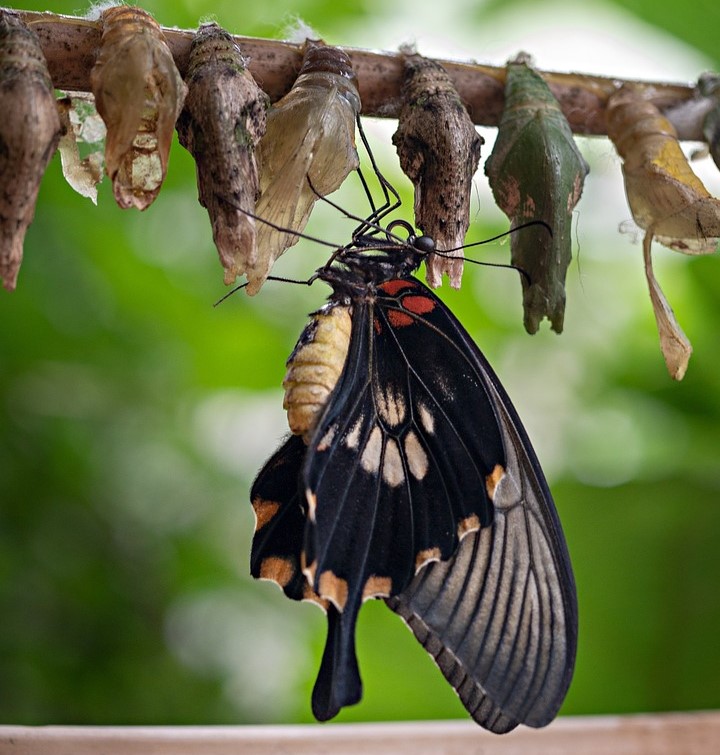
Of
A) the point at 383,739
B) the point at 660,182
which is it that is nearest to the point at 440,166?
the point at 660,182

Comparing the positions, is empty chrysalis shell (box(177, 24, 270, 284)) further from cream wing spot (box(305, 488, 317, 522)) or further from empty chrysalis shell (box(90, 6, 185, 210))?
cream wing spot (box(305, 488, 317, 522))

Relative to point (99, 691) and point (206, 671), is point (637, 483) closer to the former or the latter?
point (206, 671)

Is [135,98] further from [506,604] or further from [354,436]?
[506,604]

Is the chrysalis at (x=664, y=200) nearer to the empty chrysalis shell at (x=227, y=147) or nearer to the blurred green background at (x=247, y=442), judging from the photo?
the empty chrysalis shell at (x=227, y=147)

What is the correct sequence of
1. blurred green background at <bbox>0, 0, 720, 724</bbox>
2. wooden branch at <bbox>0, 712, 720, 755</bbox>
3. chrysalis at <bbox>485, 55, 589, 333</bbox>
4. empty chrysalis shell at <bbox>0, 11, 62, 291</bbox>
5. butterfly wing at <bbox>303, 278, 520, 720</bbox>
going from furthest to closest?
blurred green background at <bbox>0, 0, 720, 724</bbox>, wooden branch at <bbox>0, 712, 720, 755</bbox>, chrysalis at <bbox>485, 55, 589, 333</bbox>, butterfly wing at <bbox>303, 278, 520, 720</bbox>, empty chrysalis shell at <bbox>0, 11, 62, 291</bbox>

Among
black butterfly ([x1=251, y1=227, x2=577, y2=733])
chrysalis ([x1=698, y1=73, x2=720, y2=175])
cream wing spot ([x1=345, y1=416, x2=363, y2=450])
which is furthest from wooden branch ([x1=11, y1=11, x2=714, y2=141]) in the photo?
cream wing spot ([x1=345, y1=416, x2=363, y2=450])

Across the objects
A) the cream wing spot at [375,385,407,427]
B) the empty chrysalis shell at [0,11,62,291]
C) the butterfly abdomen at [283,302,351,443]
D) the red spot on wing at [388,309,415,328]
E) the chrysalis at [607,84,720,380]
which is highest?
the chrysalis at [607,84,720,380]
